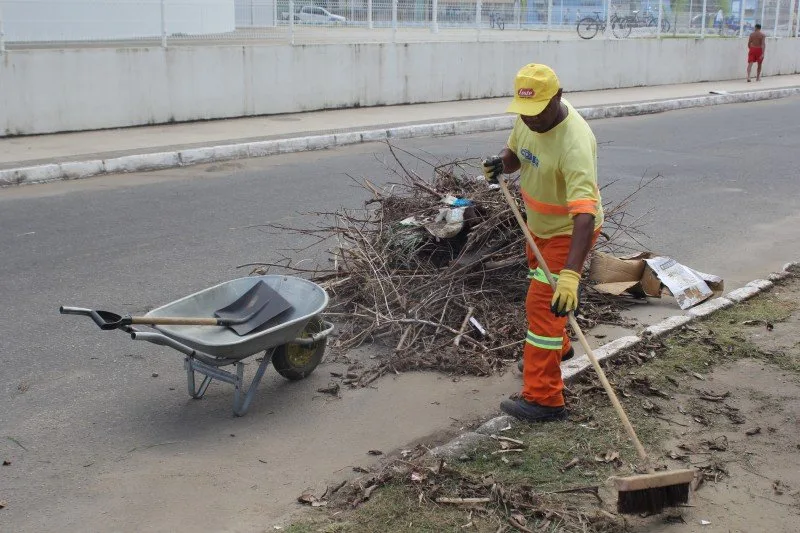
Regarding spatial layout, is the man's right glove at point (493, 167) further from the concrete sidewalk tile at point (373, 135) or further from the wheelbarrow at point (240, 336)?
the concrete sidewalk tile at point (373, 135)

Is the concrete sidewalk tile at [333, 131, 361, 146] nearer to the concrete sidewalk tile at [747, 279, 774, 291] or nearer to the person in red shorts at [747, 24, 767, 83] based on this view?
the concrete sidewalk tile at [747, 279, 774, 291]

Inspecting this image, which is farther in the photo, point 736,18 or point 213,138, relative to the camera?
point 736,18

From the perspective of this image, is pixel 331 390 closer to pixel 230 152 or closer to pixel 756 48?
pixel 230 152

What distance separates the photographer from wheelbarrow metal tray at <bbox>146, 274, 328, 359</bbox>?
13.9 ft

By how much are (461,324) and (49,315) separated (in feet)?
8.87

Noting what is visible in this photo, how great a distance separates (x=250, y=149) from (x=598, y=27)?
489 inches

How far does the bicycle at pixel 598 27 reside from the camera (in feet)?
69.5

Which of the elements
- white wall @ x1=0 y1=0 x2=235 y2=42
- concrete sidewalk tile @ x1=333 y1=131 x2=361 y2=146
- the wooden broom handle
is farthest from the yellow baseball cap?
white wall @ x1=0 y1=0 x2=235 y2=42

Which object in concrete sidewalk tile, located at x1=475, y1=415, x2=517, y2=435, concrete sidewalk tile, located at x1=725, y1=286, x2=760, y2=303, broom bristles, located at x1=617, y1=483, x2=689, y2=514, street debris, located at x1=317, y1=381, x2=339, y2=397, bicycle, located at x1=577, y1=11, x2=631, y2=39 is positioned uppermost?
bicycle, located at x1=577, y1=11, x2=631, y2=39

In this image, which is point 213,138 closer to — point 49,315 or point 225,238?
point 225,238

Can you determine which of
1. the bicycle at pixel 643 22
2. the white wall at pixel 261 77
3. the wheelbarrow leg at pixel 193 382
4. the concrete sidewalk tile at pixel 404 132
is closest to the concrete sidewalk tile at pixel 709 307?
the wheelbarrow leg at pixel 193 382

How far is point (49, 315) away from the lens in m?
5.84

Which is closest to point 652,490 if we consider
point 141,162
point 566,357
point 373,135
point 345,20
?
point 566,357

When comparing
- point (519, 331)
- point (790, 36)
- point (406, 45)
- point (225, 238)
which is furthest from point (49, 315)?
point (790, 36)
